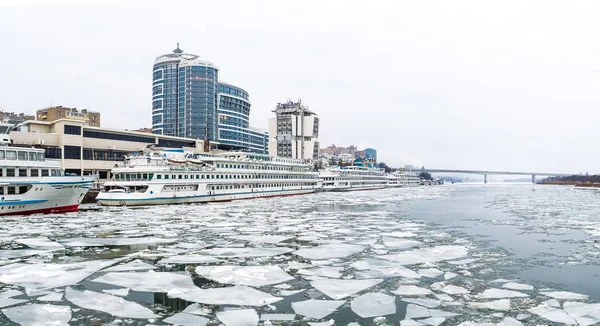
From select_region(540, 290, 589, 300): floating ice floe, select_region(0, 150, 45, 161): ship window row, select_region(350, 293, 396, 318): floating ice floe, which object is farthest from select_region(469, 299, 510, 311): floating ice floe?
select_region(0, 150, 45, 161): ship window row

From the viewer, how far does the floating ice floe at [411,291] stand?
41.5ft

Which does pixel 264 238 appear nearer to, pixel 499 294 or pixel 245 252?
pixel 245 252

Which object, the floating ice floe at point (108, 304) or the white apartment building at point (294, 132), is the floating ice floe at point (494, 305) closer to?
the floating ice floe at point (108, 304)

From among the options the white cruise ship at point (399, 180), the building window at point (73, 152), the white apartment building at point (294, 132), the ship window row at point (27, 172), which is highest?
the white apartment building at point (294, 132)

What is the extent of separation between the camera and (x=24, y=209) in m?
35.9

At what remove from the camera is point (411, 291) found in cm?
1293

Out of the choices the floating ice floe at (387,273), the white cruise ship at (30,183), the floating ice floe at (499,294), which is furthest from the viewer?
the white cruise ship at (30,183)

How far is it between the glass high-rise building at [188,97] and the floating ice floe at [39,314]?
519ft

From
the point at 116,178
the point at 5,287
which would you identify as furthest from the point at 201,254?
the point at 116,178

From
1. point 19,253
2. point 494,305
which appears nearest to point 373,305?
point 494,305

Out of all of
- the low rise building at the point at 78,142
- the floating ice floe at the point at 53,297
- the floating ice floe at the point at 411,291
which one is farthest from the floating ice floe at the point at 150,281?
the low rise building at the point at 78,142

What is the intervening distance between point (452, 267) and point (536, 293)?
12.6 ft

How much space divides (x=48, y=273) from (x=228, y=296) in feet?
24.7

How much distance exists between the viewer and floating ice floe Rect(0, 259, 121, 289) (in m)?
13.5
